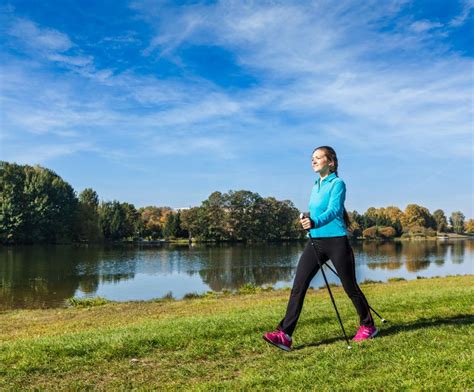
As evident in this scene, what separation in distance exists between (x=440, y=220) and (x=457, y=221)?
26.7 m

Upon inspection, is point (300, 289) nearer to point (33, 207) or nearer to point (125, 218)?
point (33, 207)

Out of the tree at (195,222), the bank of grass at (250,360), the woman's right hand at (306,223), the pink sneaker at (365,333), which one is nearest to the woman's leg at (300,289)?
the bank of grass at (250,360)

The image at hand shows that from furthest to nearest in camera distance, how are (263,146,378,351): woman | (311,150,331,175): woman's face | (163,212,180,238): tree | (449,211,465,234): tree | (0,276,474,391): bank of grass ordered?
(449,211,465,234): tree, (163,212,180,238): tree, (311,150,331,175): woman's face, (263,146,378,351): woman, (0,276,474,391): bank of grass

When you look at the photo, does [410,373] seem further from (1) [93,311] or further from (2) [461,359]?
(1) [93,311]

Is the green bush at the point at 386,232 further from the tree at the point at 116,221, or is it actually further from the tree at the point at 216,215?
the tree at the point at 116,221

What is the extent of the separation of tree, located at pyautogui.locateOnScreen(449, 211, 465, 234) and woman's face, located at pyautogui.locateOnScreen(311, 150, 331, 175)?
19954cm

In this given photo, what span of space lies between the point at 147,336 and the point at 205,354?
1.16 m

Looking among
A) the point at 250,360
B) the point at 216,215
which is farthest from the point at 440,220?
the point at 250,360

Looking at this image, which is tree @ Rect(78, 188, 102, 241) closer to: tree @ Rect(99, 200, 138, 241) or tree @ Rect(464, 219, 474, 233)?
tree @ Rect(99, 200, 138, 241)

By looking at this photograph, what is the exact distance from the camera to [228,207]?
325 ft

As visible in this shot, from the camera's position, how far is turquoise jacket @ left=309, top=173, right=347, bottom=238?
5449 mm

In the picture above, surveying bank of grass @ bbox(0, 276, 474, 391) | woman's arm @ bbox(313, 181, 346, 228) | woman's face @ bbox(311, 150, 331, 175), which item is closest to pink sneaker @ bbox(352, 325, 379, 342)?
bank of grass @ bbox(0, 276, 474, 391)

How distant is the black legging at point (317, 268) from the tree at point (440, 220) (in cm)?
17435

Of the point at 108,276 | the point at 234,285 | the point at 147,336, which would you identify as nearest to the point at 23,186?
the point at 108,276
